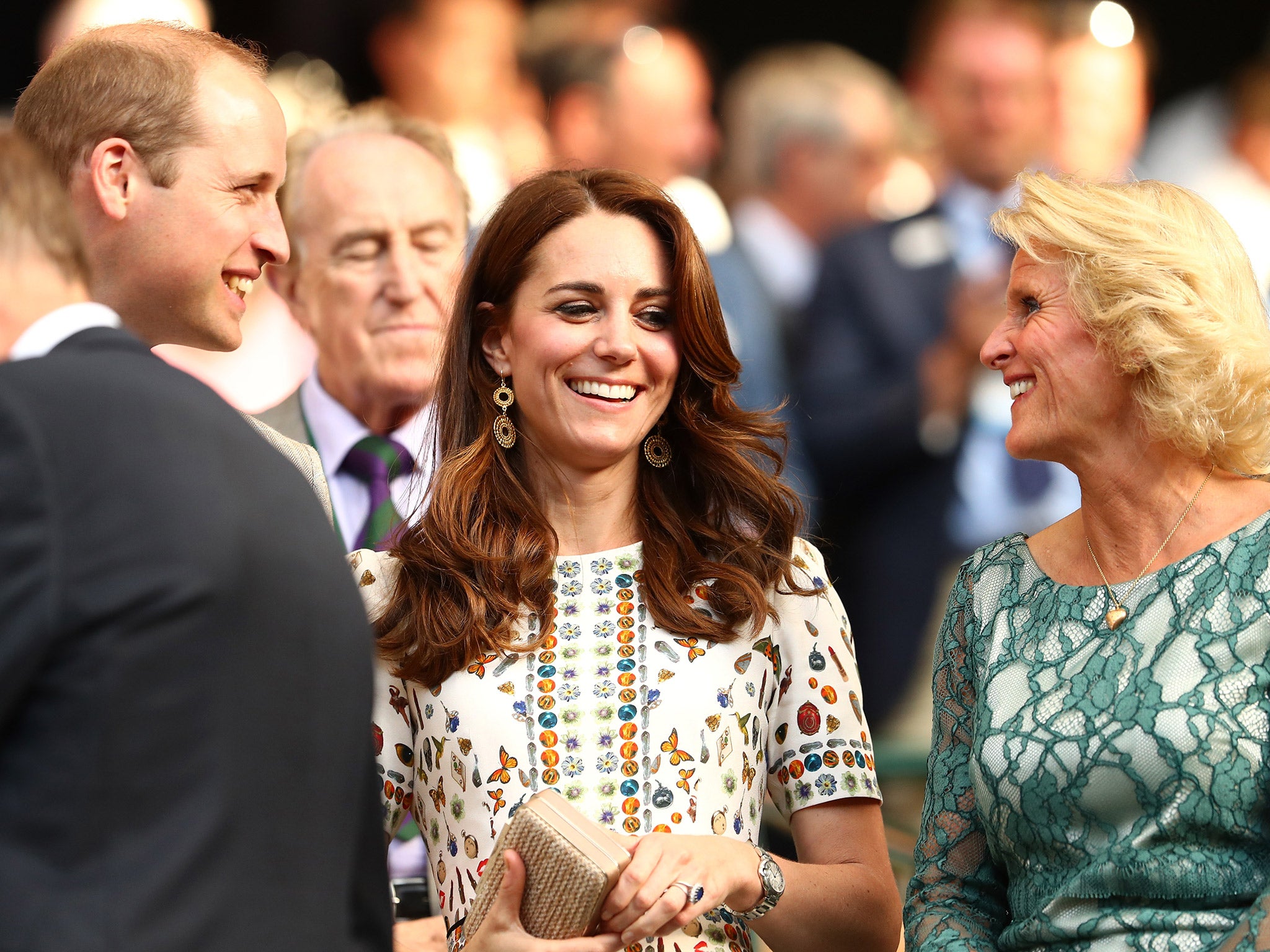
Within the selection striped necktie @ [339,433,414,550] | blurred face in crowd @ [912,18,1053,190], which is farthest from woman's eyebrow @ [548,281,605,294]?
blurred face in crowd @ [912,18,1053,190]

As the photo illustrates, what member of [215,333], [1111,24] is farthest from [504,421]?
[1111,24]

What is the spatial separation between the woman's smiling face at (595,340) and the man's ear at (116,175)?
0.62 m

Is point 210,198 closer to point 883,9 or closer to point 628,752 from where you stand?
point 628,752

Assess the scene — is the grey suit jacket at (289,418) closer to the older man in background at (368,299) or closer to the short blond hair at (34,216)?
the older man in background at (368,299)

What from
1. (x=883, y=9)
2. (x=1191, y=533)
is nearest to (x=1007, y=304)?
(x=1191, y=533)

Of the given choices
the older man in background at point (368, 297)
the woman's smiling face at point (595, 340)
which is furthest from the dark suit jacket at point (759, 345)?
the woman's smiling face at point (595, 340)

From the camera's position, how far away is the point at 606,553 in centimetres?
233

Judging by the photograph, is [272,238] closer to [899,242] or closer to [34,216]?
[34,216]

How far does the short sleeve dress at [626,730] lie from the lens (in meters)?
2.12

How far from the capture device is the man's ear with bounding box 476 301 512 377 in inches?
95.0

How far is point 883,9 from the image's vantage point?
5508 mm

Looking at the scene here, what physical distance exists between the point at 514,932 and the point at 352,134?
2.12 metres

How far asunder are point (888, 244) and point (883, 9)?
1093mm

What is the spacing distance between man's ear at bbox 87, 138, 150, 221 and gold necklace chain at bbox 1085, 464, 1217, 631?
1.60m
